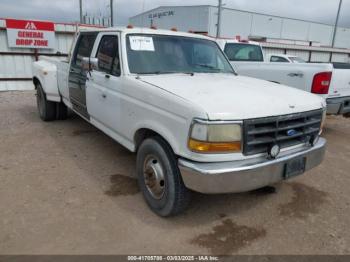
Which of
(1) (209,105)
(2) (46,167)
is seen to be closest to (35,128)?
(2) (46,167)

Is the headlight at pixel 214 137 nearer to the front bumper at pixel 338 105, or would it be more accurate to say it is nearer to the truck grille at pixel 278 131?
the truck grille at pixel 278 131

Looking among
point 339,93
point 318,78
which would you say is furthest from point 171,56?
point 339,93

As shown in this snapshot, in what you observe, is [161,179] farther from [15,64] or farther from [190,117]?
[15,64]

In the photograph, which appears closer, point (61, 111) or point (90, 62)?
point (90, 62)

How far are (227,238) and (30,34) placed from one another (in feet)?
35.3

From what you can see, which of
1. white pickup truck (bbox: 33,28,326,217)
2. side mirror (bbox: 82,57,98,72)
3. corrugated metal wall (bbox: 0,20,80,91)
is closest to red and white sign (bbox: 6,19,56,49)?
corrugated metal wall (bbox: 0,20,80,91)

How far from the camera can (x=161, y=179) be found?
10.1 ft

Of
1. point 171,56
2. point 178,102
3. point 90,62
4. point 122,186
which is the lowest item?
point 122,186

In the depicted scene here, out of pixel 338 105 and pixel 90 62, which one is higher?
pixel 90 62

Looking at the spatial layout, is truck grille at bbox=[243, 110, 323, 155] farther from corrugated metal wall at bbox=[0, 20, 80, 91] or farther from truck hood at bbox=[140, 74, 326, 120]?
corrugated metal wall at bbox=[0, 20, 80, 91]

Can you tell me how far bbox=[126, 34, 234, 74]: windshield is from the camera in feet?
11.8

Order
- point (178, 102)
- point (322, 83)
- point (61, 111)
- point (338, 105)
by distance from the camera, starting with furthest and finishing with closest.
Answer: point (61, 111) < point (338, 105) < point (322, 83) < point (178, 102)

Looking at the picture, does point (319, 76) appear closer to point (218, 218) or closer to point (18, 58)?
point (218, 218)

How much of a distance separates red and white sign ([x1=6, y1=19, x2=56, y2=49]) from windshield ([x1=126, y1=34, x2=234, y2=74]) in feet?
28.6
